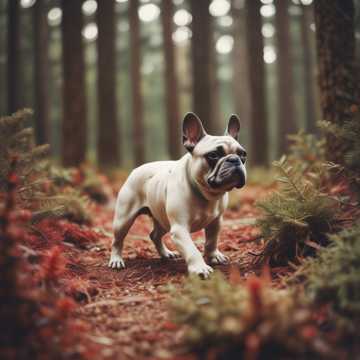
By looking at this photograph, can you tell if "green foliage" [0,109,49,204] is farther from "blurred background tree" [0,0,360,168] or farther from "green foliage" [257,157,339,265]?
"blurred background tree" [0,0,360,168]

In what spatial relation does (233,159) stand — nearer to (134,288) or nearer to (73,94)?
(134,288)

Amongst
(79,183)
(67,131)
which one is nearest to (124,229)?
(79,183)

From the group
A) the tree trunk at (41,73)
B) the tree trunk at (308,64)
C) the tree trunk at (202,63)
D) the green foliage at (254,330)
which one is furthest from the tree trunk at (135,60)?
the green foliage at (254,330)

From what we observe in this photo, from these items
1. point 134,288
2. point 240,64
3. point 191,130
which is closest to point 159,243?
point 134,288

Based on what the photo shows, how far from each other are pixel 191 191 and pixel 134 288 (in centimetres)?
118

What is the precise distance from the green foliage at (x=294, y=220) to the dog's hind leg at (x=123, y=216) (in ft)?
5.16

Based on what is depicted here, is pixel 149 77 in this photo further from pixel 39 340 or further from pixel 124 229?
pixel 39 340

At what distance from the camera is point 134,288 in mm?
3848

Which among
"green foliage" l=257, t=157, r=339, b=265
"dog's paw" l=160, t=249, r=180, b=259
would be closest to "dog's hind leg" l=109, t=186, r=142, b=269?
"dog's paw" l=160, t=249, r=180, b=259

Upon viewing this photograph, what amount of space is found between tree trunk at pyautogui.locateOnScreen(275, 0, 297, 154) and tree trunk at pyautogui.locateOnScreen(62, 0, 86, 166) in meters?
8.81

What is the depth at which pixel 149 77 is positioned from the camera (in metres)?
35.6

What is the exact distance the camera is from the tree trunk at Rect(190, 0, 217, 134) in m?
11.8

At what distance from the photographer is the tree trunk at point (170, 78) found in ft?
51.3

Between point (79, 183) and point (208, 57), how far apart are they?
617 cm
